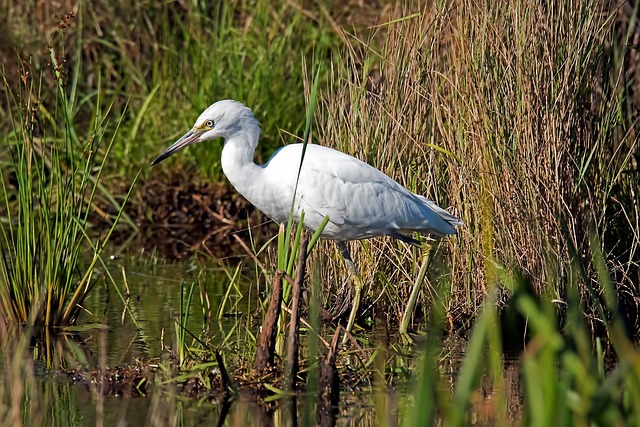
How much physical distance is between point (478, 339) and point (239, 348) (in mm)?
2546

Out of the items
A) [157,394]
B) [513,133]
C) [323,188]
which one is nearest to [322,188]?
[323,188]

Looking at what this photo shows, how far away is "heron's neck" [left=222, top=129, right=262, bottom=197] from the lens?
534 centimetres

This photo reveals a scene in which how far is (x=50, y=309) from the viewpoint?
5.28 m

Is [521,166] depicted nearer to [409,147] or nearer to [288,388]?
[409,147]

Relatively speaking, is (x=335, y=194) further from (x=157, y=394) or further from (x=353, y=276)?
(x=157, y=394)

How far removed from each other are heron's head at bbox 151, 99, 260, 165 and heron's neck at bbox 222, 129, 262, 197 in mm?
15

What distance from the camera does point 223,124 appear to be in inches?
212

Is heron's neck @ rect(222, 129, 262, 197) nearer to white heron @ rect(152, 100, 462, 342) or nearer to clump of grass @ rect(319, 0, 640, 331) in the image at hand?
white heron @ rect(152, 100, 462, 342)

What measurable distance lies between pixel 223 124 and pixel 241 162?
0.20 metres

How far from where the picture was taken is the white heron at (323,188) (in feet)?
17.3

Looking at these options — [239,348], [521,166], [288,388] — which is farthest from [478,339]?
[521,166]

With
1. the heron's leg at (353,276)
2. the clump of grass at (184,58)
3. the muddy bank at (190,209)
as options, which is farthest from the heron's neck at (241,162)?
the muddy bank at (190,209)

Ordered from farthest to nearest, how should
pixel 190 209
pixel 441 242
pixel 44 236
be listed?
pixel 190 209 < pixel 441 242 < pixel 44 236

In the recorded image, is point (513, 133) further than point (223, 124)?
No
